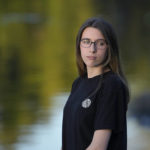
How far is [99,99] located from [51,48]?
A: 18.0ft

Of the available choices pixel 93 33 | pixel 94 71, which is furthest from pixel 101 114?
pixel 93 33

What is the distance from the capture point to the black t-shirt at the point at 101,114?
5.65 feet

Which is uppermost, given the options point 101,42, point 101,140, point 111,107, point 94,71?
point 101,42

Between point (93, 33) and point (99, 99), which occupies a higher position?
point (93, 33)

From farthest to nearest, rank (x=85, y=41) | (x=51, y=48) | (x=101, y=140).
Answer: (x=51, y=48) → (x=85, y=41) → (x=101, y=140)

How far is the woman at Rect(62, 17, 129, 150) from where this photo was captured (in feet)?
5.64

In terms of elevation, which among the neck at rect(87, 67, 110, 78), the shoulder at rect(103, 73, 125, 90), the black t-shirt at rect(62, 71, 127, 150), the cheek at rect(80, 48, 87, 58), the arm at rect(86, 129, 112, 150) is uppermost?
the cheek at rect(80, 48, 87, 58)

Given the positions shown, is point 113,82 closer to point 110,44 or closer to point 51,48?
point 110,44

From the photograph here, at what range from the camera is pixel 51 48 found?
721 centimetres

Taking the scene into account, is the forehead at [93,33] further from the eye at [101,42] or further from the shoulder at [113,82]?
the shoulder at [113,82]

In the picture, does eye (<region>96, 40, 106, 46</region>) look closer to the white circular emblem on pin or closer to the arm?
the white circular emblem on pin

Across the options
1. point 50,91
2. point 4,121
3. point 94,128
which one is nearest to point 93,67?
point 94,128

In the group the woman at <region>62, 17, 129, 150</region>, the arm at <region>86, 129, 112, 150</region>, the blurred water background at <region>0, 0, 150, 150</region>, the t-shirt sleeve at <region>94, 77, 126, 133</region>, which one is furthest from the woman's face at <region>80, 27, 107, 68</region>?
the blurred water background at <region>0, 0, 150, 150</region>

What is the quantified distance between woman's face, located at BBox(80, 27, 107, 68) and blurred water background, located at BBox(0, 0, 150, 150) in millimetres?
3822
